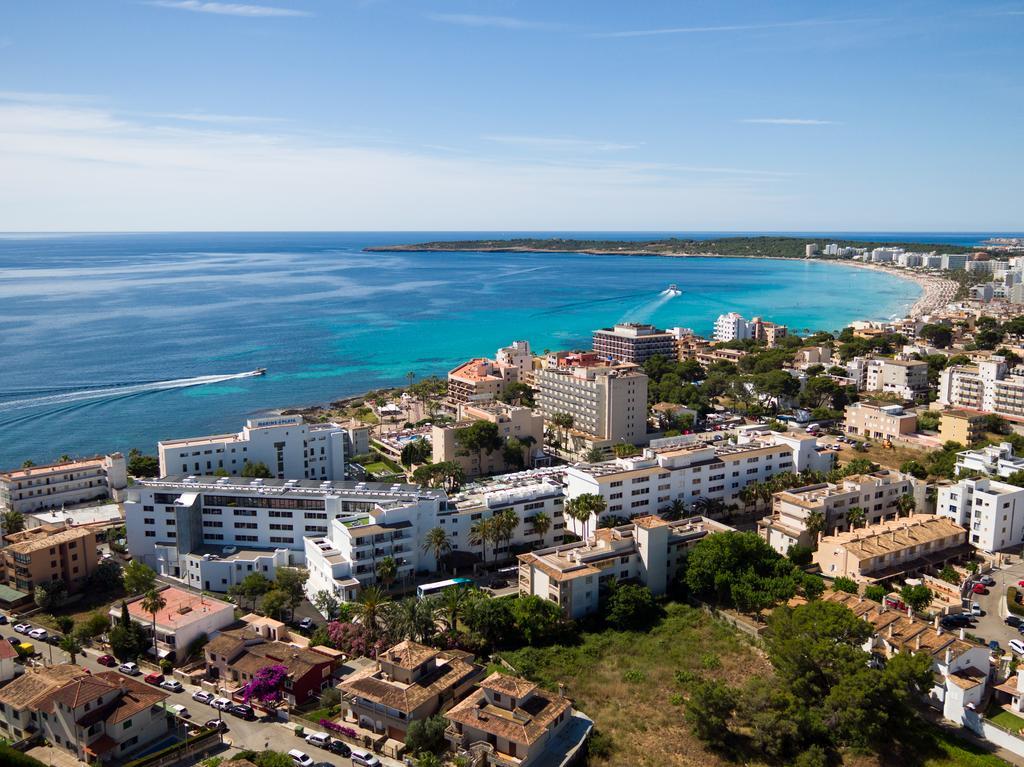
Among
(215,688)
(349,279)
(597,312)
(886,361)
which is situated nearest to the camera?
(215,688)

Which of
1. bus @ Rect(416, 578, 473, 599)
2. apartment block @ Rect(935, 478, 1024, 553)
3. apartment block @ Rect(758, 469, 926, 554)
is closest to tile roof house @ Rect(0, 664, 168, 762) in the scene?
bus @ Rect(416, 578, 473, 599)

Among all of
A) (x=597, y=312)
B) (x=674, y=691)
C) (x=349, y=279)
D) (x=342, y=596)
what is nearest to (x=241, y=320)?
(x=597, y=312)

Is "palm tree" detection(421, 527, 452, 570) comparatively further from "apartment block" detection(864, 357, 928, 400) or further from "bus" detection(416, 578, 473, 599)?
"apartment block" detection(864, 357, 928, 400)

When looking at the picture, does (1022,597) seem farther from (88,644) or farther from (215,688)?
(88,644)

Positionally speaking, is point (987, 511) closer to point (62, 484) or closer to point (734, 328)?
point (62, 484)

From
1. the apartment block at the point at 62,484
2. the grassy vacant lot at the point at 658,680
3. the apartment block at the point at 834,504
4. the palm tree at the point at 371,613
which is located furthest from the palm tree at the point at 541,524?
the apartment block at the point at 62,484

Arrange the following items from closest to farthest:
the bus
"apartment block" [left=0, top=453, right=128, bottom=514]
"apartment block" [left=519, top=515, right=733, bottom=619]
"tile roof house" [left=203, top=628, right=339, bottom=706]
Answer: "tile roof house" [left=203, top=628, right=339, bottom=706]
"apartment block" [left=519, top=515, right=733, bottom=619]
the bus
"apartment block" [left=0, top=453, right=128, bottom=514]
